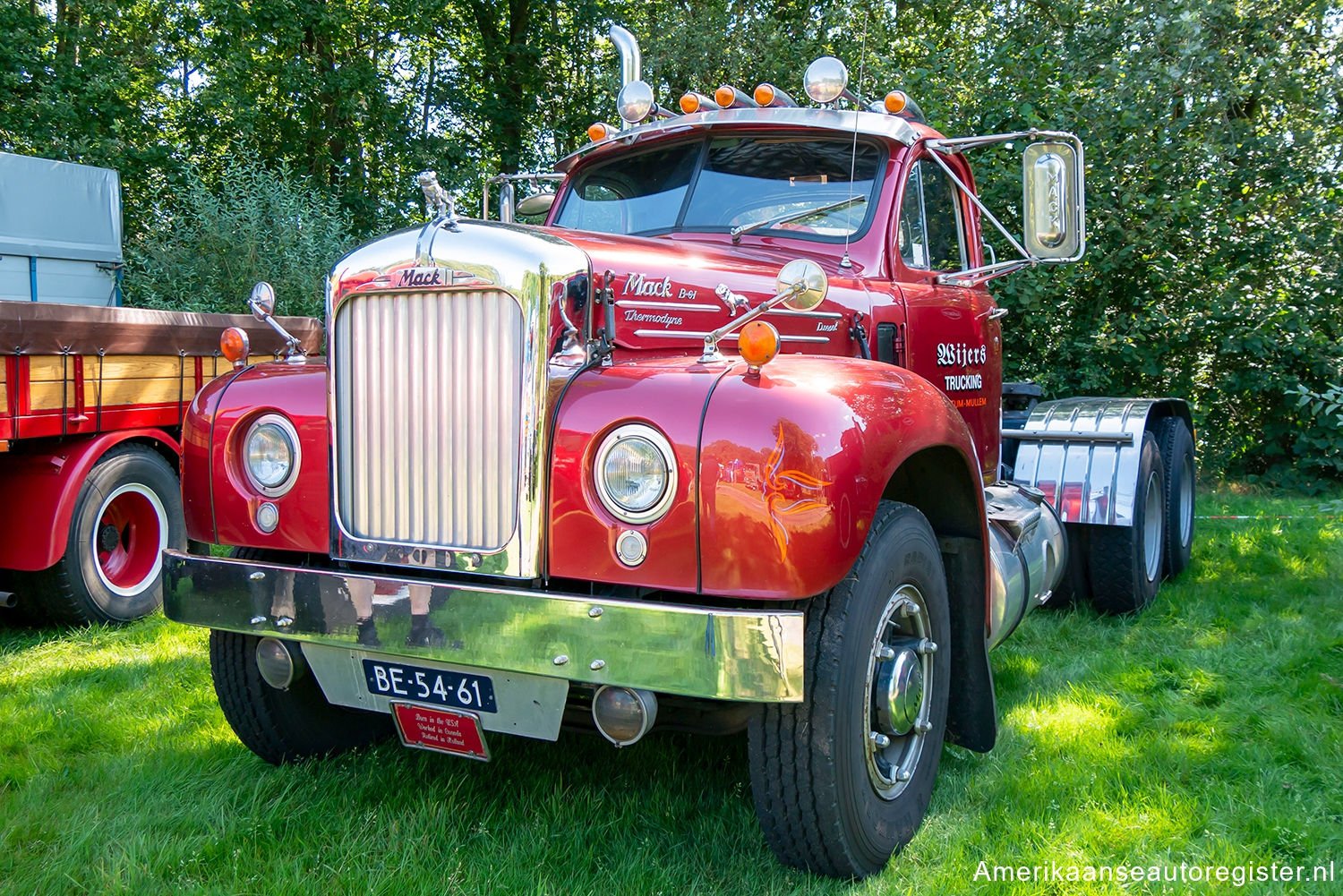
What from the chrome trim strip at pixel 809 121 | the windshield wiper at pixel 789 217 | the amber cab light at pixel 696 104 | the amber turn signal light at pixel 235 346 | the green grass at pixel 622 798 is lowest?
the green grass at pixel 622 798

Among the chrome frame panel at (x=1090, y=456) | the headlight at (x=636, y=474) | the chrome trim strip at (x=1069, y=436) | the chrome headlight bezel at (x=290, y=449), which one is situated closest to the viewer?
the headlight at (x=636, y=474)

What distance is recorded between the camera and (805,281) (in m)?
2.48

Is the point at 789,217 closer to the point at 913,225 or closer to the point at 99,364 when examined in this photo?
the point at 913,225

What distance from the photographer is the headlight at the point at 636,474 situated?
2.27 metres

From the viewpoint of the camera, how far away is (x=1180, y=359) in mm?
9977

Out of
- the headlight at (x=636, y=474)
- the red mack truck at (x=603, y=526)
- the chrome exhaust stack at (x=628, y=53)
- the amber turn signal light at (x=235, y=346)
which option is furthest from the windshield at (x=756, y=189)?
the headlight at (x=636, y=474)

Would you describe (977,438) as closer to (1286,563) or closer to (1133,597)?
(1133,597)

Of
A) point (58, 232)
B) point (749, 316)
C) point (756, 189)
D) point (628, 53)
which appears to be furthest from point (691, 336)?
point (58, 232)

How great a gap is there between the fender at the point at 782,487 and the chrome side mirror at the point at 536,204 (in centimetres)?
255

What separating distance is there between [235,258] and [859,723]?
31.9 feet

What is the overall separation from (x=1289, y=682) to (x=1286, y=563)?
2.37 metres

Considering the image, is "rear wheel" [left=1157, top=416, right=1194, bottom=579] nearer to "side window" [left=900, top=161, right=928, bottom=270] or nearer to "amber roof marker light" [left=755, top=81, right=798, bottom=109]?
"side window" [left=900, top=161, right=928, bottom=270]

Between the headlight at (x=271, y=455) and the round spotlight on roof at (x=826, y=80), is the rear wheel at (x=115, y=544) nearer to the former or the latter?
the headlight at (x=271, y=455)

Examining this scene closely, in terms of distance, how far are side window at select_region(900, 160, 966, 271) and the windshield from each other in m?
0.23
